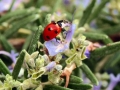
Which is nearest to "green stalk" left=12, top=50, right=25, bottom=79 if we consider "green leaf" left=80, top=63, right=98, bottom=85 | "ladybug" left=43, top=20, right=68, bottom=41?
"ladybug" left=43, top=20, right=68, bottom=41

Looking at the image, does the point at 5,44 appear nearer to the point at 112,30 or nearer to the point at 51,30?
the point at 51,30

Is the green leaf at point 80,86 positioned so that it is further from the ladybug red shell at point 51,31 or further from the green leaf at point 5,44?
the green leaf at point 5,44

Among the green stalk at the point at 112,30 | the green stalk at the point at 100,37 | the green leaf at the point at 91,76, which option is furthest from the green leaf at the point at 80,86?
the green stalk at the point at 112,30

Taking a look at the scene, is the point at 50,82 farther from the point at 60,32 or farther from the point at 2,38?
the point at 2,38

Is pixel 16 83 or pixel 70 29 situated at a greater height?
pixel 70 29

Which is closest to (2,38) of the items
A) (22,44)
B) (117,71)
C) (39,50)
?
(22,44)

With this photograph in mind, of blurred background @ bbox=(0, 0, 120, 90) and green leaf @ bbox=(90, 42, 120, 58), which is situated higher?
blurred background @ bbox=(0, 0, 120, 90)

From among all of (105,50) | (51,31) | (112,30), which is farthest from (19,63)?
(112,30)

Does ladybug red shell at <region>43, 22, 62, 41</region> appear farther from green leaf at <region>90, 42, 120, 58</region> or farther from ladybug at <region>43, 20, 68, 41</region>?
green leaf at <region>90, 42, 120, 58</region>
